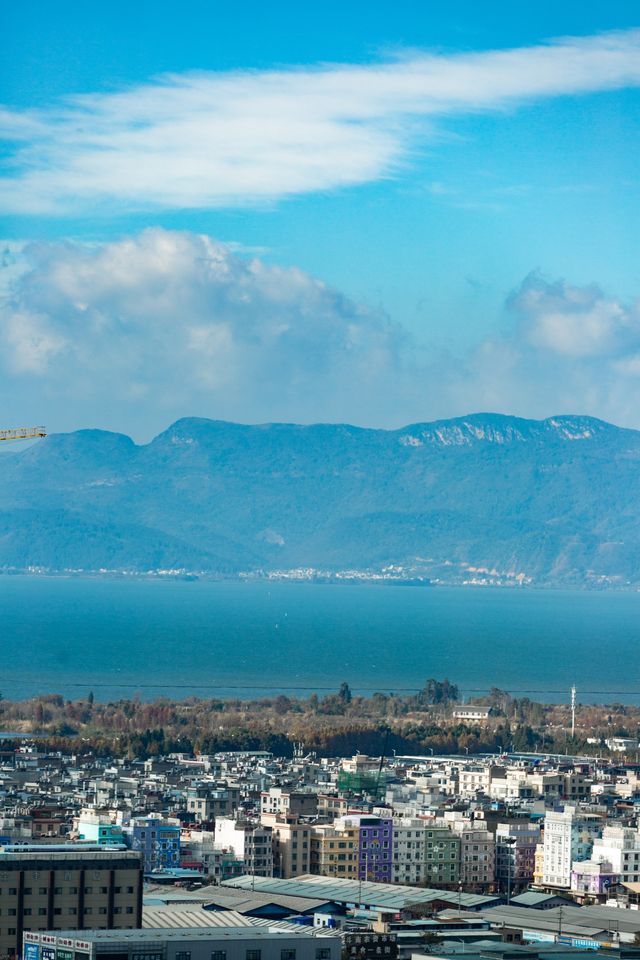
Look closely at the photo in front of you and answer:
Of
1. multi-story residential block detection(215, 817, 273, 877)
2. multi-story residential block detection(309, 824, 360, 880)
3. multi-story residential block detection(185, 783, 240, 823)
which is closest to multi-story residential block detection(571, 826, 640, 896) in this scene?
multi-story residential block detection(309, 824, 360, 880)

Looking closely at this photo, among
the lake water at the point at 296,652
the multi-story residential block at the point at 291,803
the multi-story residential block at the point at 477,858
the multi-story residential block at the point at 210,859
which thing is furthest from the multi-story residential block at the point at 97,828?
the lake water at the point at 296,652

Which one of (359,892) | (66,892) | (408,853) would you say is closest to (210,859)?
(408,853)

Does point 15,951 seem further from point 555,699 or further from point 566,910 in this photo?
point 555,699

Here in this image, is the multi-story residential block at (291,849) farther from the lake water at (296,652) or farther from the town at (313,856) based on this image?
the lake water at (296,652)

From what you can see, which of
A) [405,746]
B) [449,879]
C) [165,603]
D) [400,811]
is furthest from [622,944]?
[165,603]

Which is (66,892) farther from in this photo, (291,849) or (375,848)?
(375,848)
